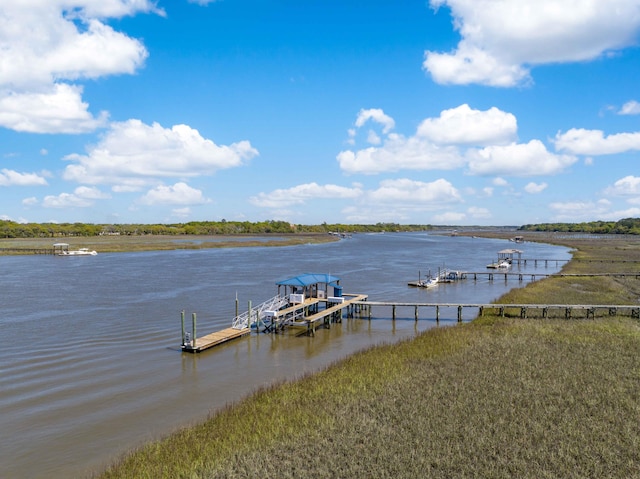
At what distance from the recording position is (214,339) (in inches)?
1016

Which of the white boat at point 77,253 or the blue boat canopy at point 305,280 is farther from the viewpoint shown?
the white boat at point 77,253

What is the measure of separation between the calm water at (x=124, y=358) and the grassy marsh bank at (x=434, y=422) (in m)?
2.35

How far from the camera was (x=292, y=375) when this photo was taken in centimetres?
2095

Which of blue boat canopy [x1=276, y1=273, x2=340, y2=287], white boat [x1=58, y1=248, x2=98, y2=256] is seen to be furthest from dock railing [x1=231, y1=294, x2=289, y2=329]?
white boat [x1=58, y1=248, x2=98, y2=256]

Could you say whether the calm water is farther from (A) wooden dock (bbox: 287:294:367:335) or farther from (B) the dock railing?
(B) the dock railing

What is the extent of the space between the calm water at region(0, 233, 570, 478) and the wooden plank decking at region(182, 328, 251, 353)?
0.49 metres

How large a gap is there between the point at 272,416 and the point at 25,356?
15635 millimetres

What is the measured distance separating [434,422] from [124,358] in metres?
16.2

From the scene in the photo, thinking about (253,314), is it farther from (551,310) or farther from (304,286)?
(551,310)

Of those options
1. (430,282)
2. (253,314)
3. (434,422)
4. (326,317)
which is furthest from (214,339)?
(430,282)

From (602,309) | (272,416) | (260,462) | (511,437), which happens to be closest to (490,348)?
(511,437)

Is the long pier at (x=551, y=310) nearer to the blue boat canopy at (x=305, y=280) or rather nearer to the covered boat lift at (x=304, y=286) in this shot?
the covered boat lift at (x=304, y=286)

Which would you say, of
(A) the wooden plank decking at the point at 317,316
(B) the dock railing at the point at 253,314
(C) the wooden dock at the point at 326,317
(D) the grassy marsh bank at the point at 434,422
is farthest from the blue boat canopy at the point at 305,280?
(D) the grassy marsh bank at the point at 434,422

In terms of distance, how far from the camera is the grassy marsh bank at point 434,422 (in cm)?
1220
